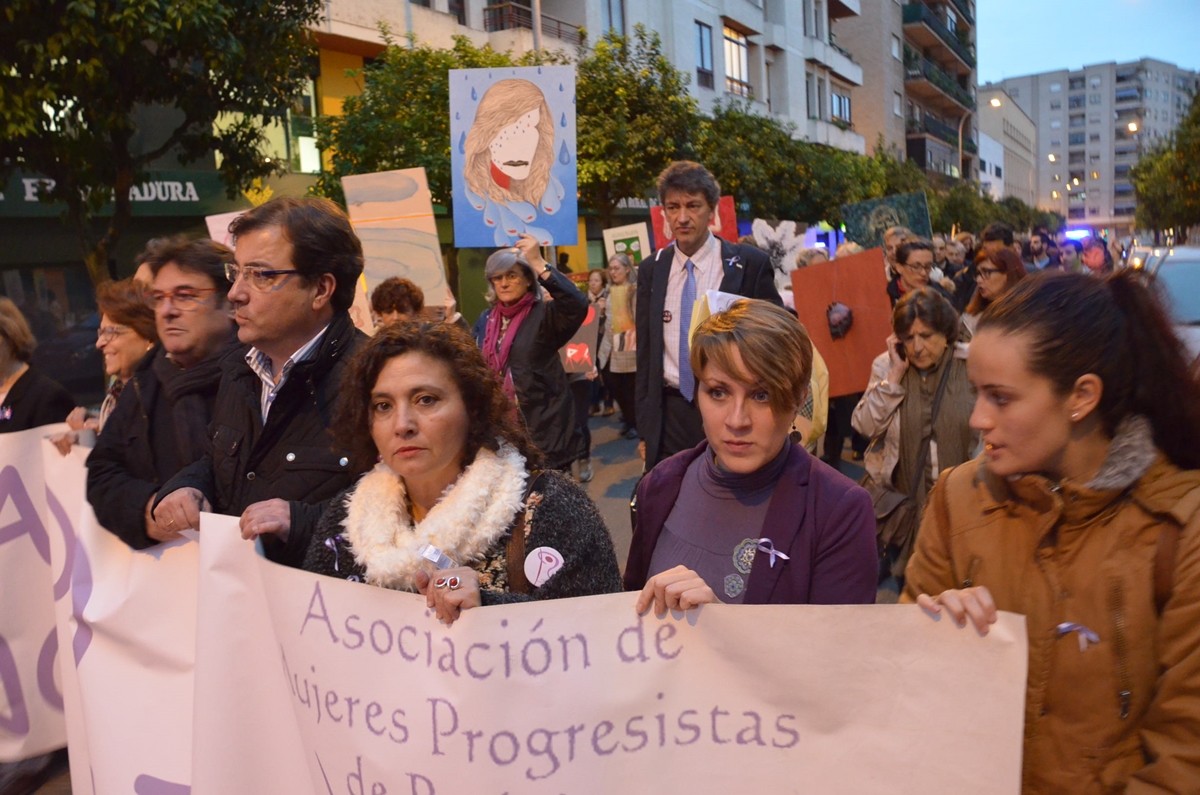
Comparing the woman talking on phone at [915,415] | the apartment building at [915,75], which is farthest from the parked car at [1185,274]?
the apartment building at [915,75]

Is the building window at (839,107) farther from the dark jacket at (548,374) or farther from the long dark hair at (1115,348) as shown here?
the long dark hair at (1115,348)

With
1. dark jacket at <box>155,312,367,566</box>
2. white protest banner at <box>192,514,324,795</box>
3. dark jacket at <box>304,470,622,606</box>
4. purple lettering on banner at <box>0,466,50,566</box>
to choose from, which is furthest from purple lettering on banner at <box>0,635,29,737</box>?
dark jacket at <box>304,470,622,606</box>

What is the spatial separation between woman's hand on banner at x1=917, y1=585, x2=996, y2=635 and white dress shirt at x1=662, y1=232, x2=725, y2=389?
283 centimetres

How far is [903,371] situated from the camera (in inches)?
165

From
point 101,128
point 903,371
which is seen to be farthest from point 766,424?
point 101,128

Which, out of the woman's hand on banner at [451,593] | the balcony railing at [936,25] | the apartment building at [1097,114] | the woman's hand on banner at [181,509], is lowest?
the woman's hand on banner at [451,593]

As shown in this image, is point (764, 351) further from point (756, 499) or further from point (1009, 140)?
point (1009, 140)

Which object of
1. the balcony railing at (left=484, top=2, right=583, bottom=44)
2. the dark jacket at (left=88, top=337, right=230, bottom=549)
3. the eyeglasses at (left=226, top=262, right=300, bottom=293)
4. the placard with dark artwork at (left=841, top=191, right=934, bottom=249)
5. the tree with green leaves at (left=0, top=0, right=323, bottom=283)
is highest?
the balcony railing at (left=484, top=2, right=583, bottom=44)

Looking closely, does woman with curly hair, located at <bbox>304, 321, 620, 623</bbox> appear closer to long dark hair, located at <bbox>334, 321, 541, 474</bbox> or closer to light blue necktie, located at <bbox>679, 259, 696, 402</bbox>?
long dark hair, located at <bbox>334, 321, 541, 474</bbox>

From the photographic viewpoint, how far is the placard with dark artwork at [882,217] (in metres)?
11.1

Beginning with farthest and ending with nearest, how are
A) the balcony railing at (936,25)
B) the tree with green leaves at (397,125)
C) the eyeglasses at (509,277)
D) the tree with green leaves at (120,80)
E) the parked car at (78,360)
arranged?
the balcony railing at (936,25) < the tree with green leaves at (397,125) < the parked car at (78,360) < the tree with green leaves at (120,80) < the eyeglasses at (509,277)

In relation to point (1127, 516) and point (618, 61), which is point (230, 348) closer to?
point (1127, 516)

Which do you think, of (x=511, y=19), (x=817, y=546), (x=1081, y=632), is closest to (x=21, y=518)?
(x=817, y=546)

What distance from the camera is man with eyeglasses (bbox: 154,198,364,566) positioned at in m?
2.57
